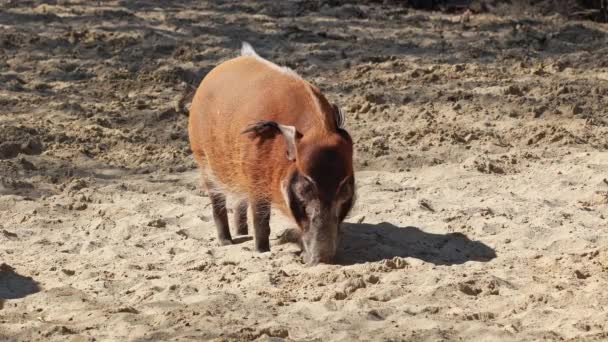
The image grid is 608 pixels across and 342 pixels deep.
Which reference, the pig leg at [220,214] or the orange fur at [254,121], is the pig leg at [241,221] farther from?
the orange fur at [254,121]

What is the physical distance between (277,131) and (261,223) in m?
0.59

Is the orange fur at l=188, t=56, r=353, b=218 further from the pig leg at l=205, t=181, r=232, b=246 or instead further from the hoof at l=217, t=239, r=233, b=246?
the hoof at l=217, t=239, r=233, b=246

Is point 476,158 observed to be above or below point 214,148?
below

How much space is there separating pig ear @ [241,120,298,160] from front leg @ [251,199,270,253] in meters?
0.40

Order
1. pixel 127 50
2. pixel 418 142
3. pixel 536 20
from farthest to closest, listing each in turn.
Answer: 1. pixel 536 20
2. pixel 127 50
3. pixel 418 142

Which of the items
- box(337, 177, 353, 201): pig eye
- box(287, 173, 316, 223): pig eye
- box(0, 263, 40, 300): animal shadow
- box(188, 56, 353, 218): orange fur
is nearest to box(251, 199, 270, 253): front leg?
box(188, 56, 353, 218): orange fur

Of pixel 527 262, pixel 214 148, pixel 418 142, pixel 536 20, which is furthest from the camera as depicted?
pixel 536 20

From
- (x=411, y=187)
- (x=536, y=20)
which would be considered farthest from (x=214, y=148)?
(x=536, y=20)

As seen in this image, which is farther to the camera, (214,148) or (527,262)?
(214,148)

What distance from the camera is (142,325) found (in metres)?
4.95

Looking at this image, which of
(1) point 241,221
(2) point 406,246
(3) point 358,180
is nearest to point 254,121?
(2) point 406,246

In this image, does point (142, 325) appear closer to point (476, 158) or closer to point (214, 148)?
point (214, 148)

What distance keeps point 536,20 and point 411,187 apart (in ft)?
14.8

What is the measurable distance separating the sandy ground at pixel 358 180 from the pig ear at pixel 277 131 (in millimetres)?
590
